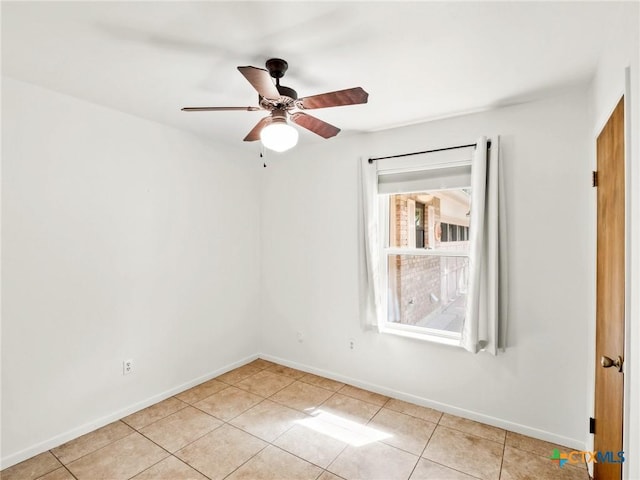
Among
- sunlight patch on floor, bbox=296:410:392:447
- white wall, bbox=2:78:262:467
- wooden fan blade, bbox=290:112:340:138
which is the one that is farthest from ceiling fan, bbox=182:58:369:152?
sunlight patch on floor, bbox=296:410:392:447

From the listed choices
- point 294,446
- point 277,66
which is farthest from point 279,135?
point 294,446

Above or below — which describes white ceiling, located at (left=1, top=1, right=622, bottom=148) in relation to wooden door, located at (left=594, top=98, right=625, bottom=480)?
above

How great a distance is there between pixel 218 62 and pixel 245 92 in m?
0.40

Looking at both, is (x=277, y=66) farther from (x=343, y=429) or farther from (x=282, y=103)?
(x=343, y=429)

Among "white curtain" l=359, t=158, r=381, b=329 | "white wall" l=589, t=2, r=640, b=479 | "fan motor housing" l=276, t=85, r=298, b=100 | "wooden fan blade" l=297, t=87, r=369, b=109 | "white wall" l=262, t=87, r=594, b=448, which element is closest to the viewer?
"white wall" l=589, t=2, r=640, b=479

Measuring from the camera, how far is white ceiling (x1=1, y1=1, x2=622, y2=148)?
1467 mm

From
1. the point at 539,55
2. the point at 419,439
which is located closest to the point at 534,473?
the point at 419,439

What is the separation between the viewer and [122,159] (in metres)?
2.64

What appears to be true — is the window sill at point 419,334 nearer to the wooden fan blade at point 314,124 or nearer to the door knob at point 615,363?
the door knob at point 615,363

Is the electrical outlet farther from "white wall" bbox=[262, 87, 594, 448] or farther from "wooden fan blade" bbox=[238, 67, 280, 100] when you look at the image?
"wooden fan blade" bbox=[238, 67, 280, 100]

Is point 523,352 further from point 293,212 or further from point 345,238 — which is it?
point 293,212

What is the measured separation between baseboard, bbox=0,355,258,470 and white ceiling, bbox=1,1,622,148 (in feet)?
A: 8.04

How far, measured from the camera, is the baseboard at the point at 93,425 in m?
2.09

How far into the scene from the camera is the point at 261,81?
1.53 metres
